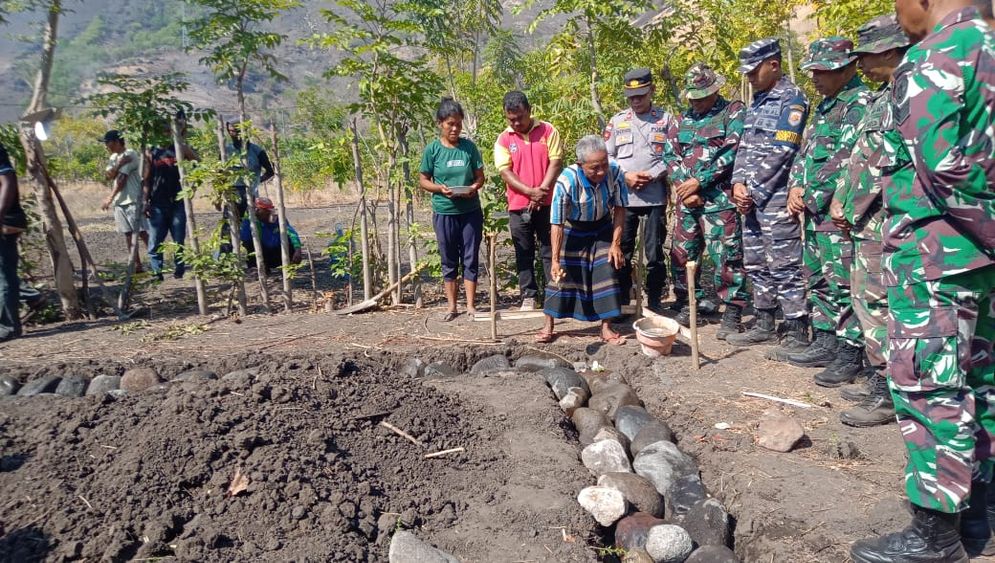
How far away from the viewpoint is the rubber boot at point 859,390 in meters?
3.78

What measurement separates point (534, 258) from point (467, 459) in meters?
2.66

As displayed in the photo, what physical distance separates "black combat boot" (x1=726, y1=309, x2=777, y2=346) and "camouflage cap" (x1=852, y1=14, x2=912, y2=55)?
2046 mm

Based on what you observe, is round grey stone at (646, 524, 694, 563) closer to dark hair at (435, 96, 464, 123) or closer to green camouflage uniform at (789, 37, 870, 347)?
green camouflage uniform at (789, 37, 870, 347)

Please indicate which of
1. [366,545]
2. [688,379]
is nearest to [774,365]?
[688,379]

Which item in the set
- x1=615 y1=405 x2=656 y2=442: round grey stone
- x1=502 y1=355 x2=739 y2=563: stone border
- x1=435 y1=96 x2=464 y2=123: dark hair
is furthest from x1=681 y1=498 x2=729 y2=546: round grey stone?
x1=435 y1=96 x2=464 y2=123: dark hair

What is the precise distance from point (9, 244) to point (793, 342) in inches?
246

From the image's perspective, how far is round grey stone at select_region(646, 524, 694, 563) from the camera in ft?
9.53

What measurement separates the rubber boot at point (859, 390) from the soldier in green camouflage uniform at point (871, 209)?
0.08m

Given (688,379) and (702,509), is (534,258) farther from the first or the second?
(702,509)

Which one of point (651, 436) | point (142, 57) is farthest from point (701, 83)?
point (142, 57)

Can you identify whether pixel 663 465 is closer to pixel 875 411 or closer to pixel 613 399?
pixel 613 399

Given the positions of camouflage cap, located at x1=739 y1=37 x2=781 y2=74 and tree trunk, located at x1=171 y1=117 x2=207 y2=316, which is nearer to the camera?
camouflage cap, located at x1=739 y1=37 x2=781 y2=74

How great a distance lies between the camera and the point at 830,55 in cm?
393

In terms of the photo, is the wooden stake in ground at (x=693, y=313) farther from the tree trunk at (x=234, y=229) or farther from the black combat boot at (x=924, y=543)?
the tree trunk at (x=234, y=229)
